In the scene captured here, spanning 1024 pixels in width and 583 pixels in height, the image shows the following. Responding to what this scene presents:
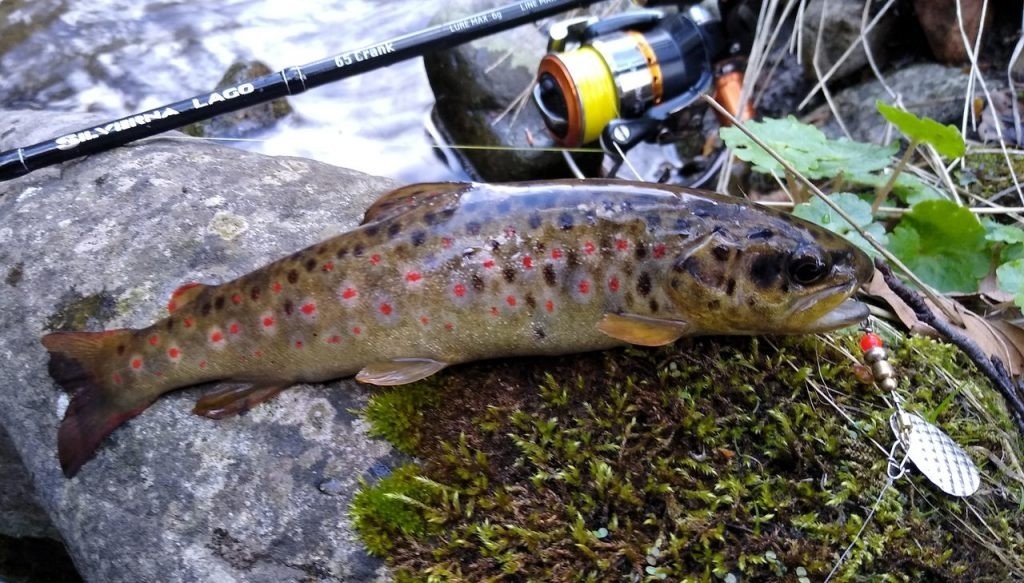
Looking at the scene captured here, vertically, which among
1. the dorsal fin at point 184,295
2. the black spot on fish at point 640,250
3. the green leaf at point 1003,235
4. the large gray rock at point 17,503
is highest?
the dorsal fin at point 184,295

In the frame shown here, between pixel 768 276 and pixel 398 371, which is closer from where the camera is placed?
pixel 768 276

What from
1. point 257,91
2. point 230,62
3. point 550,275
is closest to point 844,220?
point 550,275

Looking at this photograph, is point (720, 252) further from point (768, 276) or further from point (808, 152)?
point (808, 152)

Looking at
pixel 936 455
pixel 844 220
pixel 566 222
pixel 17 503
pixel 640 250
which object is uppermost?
pixel 566 222

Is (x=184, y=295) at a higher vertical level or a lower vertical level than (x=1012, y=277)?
higher

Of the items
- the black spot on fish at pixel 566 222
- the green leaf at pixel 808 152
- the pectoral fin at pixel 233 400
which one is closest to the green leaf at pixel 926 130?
the green leaf at pixel 808 152

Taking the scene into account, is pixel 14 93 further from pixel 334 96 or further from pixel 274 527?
pixel 274 527

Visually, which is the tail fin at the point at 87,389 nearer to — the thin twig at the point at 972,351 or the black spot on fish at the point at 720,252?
the black spot on fish at the point at 720,252

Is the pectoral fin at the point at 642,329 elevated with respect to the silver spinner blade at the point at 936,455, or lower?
elevated
